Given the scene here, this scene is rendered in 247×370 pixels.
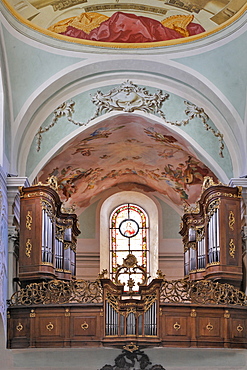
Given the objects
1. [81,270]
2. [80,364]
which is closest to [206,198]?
[80,364]

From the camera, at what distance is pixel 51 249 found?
22.3 meters

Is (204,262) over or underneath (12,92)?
underneath

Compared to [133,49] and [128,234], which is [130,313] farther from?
[128,234]

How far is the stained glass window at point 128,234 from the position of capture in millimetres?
29984

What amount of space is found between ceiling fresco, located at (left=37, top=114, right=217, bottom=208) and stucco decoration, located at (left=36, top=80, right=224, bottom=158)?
0.37 metres

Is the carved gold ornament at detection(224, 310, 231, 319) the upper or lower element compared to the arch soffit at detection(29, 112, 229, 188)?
lower

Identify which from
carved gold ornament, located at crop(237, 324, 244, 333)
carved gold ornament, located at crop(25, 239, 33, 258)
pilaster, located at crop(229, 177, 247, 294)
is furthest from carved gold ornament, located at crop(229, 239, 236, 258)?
carved gold ornament, located at crop(25, 239, 33, 258)

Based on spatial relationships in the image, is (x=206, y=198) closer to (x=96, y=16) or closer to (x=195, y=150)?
(x=195, y=150)

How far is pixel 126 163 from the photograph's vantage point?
93.5 ft

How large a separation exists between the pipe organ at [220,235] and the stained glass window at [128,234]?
6.89 m

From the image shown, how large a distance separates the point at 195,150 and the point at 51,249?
483 centimetres

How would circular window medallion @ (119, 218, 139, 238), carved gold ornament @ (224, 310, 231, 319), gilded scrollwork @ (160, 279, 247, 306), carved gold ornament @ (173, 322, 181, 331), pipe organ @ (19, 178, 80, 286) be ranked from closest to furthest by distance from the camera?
1. carved gold ornament @ (173, 322, 181, 331)
2. carved gold ornament @ (224, 310, 231, 319)
3. gilded scrollwork @ (160, 279, 247, 306)
4. pipe organ @ (19, 178, 80, 286)
5. circular window medallion @ (119, 218, 139, 238)

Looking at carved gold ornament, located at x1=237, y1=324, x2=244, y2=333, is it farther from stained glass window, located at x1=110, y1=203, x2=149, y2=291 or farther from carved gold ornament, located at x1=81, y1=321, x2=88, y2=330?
stained glass window, located at x1=110, y1=203, x2=149, y2=291

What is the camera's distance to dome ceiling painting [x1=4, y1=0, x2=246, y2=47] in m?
21.5
